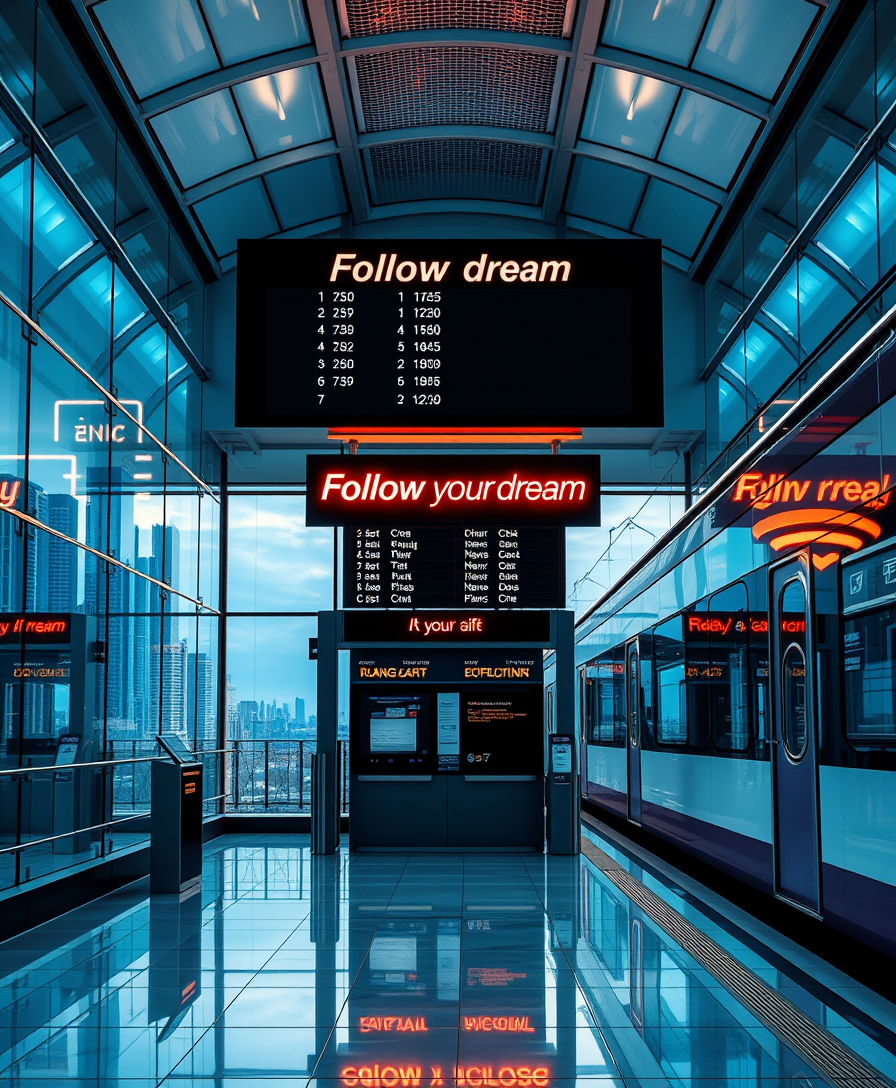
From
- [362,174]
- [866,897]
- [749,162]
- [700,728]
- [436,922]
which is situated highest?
[362,174]

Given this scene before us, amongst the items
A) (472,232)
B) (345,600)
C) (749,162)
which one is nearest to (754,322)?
(749,162)

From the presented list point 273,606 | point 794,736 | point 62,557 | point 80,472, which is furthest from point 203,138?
point 794,736

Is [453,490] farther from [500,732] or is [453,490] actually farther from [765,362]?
[765,362]

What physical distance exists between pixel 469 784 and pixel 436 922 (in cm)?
471

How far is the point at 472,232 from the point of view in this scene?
15.8 metres

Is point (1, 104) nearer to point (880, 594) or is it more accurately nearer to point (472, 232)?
point (880, 594)

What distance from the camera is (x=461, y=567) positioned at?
47.6ft

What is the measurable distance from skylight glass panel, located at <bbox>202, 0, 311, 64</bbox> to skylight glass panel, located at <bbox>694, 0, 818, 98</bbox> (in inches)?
152

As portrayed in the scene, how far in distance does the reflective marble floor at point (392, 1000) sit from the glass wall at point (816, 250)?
202 inches

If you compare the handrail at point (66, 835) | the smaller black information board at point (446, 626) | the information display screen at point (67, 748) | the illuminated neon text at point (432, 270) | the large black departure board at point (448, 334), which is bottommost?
the handrail at point (66, 835)

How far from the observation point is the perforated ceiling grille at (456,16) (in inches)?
431

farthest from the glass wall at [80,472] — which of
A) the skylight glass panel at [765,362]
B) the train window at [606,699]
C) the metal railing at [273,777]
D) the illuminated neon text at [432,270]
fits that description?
the skylight glass panel at [765,362]

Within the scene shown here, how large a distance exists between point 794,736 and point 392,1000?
10.2ft

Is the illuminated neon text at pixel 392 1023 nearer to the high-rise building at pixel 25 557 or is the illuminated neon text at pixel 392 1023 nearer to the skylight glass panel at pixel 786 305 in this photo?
the high-rise building at pixel 25 557
